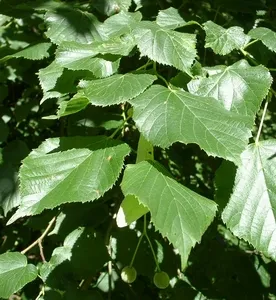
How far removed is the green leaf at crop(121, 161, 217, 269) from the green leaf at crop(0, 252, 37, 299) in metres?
0.56

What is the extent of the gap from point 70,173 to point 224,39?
499 mm

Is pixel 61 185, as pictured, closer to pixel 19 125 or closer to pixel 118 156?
pixel 118 156

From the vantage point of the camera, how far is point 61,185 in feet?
3.23

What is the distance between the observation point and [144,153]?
1065 millimetres

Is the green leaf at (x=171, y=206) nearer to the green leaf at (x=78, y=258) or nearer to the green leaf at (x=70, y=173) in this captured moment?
the green leaf at (x=70, y=173)

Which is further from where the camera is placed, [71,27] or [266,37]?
[71,27]

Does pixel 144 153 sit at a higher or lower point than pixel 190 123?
lower

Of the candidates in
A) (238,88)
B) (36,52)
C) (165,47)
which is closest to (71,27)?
(36,52)

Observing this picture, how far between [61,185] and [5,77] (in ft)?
3.59

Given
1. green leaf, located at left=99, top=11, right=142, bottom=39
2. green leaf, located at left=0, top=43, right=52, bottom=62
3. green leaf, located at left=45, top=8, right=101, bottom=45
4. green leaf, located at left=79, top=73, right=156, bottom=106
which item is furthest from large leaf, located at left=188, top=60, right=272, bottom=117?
green leaf, located at left=0, top=43, right=52, bottom=62

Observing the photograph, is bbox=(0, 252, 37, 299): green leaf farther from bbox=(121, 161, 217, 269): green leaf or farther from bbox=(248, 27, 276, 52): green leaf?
bbox=(248, 27, 276, 52): green leaf

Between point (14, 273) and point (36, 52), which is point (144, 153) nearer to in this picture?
point (14, 273)

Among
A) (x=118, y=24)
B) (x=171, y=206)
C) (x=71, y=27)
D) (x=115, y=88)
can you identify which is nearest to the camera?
(x=171, y=206)

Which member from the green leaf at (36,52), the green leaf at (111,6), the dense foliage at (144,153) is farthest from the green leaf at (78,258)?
the green leaf at (111,6)
